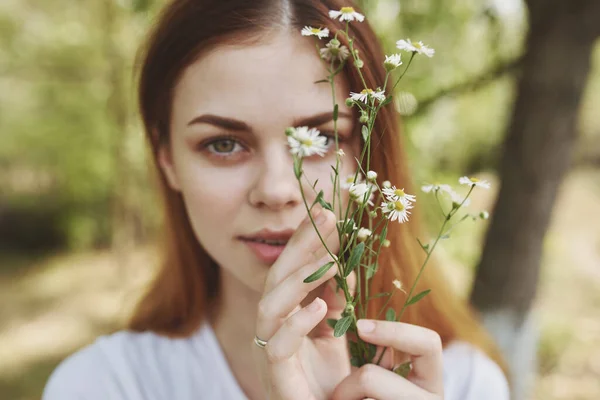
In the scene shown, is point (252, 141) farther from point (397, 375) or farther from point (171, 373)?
point (171, 373)

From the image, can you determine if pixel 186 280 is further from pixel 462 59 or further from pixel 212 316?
pixel 462 59

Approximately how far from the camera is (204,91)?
50.1 inches

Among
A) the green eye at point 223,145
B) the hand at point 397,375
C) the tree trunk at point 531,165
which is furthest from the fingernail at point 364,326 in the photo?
the tree trunk at point 531,165

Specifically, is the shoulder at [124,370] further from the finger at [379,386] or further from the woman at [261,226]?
the finger at [379,386]

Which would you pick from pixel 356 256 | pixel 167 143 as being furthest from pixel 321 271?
pixel 167 143

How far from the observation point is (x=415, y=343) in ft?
3.29

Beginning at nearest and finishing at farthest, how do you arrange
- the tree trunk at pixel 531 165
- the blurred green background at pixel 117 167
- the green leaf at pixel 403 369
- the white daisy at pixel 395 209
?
the white daisy at pixel 395 209 < the green leaf at pixel 403 369 < the tree trunk at pixel 531 165 < the blurred green background at pixel 117 167

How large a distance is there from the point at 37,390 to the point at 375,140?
539cm

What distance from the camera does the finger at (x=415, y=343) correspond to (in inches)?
38.0

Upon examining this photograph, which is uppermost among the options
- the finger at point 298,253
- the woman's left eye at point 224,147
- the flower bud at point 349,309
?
the woman's left eye at point 224,147

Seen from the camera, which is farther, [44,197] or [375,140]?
[44,197]

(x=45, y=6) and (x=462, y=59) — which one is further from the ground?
(x=45, y=6)

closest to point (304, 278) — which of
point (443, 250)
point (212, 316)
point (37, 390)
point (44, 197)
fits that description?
point (212, 316)

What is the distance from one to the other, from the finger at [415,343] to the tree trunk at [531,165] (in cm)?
151
